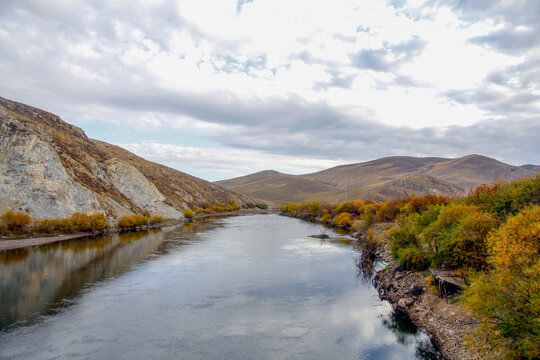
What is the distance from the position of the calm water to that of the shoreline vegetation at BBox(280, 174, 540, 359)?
1644 millimetres

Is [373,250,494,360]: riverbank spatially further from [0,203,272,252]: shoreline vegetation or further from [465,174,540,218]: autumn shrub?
[0,203,272,252]: shoreline vegetation

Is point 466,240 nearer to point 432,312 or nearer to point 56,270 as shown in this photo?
point 432,312

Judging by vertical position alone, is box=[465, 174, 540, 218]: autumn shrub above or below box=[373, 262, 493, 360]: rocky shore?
above

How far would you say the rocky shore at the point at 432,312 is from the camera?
14000 mm

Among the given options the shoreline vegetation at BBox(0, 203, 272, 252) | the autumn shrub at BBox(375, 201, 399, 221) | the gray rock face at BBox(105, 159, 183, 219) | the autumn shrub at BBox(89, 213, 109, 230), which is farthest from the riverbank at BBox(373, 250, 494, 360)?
the gray rock face at BBox(105, 159, 183, 219)

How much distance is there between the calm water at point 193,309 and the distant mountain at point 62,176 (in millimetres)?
15765

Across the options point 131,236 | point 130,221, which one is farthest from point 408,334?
point 130,221

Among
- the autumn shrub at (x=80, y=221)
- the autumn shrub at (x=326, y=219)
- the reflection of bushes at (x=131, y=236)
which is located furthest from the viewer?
the autumn shrub at (x=326, y=219)

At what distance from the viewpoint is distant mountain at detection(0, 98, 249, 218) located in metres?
45.7

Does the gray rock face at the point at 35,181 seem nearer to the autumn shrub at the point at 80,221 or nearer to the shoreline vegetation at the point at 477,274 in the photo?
the autumn shrub at the point at 80,221

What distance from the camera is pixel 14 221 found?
40.1 metres

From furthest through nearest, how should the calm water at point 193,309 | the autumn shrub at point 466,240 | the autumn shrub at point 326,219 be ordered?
1. the autumn shrub at point 326,219
2. the autumn shrub at point 466,240
3. the calm water at point 193,309

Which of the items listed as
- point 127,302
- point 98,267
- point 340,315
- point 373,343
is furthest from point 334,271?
point 98,267

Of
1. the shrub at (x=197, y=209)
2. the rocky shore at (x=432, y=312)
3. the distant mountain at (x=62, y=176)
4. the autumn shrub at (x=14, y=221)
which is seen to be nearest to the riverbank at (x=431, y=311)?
the rocky shore at (x=432, y=312)
